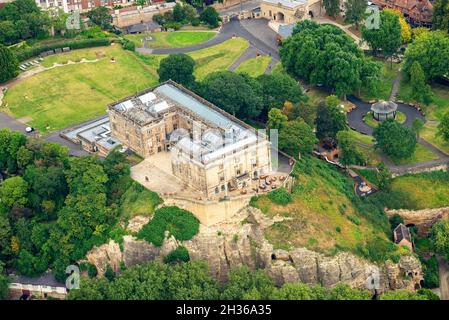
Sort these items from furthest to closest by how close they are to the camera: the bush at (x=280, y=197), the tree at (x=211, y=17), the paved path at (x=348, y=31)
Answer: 1. the tree at (x=211, y=17)
2. the paved path at (x=348, y=31)
3. the bush at (x=280, y=197)

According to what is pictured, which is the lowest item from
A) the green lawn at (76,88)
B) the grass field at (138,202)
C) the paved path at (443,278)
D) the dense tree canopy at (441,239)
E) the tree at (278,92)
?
the paved path at (443,278)

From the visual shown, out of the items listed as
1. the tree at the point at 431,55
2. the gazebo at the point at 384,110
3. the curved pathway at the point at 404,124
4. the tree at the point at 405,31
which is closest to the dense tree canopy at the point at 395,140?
the curved pathway at the point at 404,124

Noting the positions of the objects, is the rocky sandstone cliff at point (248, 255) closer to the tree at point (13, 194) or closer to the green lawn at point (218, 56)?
the tree at point (13, 194)

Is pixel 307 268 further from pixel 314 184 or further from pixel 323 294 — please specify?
pixel 314 184

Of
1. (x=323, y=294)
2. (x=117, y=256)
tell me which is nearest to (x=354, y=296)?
(x=323, y=294)

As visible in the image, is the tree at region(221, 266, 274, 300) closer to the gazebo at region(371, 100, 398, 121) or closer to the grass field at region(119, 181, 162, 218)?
the grass field at region(119, 181, 162, 218)

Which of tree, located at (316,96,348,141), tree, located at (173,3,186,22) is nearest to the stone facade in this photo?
Result: tree, located at (173,3,186,22)
